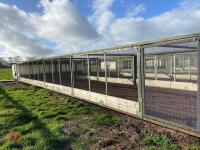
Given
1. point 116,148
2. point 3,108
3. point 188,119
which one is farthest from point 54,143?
point 3,108

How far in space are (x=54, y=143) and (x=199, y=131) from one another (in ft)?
10.1

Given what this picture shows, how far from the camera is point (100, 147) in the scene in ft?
15.5

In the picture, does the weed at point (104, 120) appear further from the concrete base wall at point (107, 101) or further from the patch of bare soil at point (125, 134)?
the concrete base wall at point (107, 101)

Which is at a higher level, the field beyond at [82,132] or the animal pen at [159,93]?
the animal pen at [159,93]

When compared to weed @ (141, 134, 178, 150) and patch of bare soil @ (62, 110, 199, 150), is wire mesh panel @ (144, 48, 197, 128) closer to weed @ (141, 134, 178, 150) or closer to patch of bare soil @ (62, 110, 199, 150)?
patch of bare soil @ (62, 110, 199, 150)

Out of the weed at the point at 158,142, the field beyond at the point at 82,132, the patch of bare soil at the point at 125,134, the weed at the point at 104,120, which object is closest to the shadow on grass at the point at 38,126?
the field beyond at the point at 82,132

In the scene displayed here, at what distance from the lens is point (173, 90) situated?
1077cm

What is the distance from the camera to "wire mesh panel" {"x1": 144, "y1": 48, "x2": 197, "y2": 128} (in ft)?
19.1

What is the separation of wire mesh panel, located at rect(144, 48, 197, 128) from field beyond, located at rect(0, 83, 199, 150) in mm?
450

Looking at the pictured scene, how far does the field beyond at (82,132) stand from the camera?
4785 mm

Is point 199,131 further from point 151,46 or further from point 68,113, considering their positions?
point 68,113

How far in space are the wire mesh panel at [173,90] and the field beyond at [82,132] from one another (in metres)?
0.45

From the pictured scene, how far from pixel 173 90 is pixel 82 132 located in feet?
21.4

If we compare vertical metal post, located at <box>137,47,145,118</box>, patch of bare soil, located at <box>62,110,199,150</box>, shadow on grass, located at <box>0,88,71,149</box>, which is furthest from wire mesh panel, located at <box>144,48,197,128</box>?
shadow on grass, located at <box>0,88,71,149</box>
